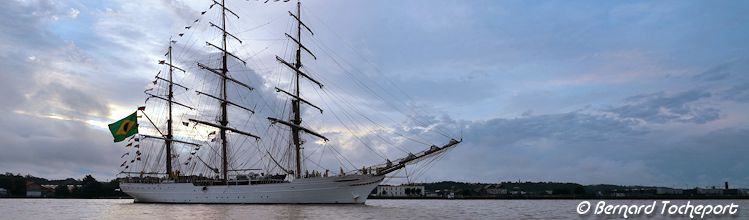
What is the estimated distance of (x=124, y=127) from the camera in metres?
83.9

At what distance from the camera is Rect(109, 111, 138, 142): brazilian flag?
8312cm

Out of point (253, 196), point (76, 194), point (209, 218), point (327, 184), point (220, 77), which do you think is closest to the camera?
point (209, 218)

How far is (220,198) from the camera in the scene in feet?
261

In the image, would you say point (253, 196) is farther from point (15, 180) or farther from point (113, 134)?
point (15, 180)

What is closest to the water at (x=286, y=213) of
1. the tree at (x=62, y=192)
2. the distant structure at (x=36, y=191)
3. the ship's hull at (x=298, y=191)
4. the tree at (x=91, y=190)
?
the ship's hull at (x=298, y=191)

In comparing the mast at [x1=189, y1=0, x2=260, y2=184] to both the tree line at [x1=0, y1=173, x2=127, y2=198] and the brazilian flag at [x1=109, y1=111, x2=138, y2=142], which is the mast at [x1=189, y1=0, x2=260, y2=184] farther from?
the tree line at [x1=0, y1=173, x2=127, y2=198]

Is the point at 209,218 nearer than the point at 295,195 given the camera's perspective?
Yes

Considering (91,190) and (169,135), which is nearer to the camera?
(169,135)

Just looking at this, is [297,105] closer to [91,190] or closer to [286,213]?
[286,213]

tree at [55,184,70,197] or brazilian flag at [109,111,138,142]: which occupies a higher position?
brazilian flag at [109,111,138,142]

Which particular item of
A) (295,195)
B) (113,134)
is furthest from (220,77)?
(295,195)

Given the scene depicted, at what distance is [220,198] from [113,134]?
54.1 feet

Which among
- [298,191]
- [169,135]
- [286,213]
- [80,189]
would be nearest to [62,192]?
[80,189]

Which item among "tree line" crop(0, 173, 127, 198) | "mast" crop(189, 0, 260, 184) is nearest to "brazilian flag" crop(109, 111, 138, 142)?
"mast" crop(189, 0, 260, 184)
